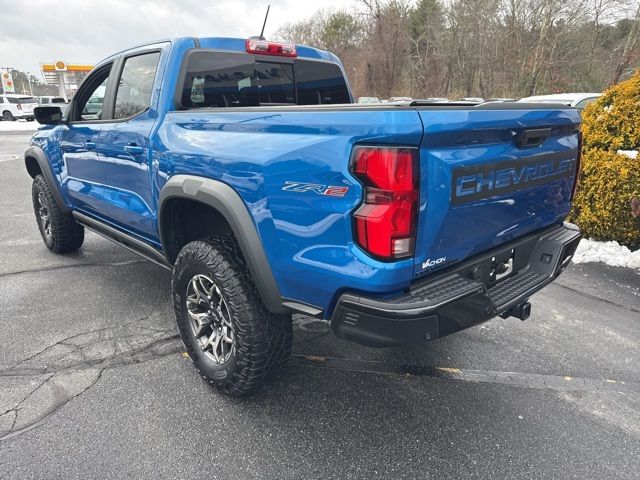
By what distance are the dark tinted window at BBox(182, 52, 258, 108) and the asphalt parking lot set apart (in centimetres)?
167

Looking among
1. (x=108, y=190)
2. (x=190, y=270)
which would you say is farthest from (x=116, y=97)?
(x=190, y=270)

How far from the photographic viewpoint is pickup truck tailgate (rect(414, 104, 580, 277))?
178 centimetres

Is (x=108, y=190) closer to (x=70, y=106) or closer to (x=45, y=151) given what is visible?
(x=70, y=106)

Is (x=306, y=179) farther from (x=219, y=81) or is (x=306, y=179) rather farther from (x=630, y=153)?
(x=630, y=153)

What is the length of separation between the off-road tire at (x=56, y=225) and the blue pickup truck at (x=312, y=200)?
1512 mm

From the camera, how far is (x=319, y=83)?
3.75 m

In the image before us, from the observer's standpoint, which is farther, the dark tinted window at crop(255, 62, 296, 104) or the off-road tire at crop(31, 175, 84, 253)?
the off-road tire at crop(31, 175, 84, 253)

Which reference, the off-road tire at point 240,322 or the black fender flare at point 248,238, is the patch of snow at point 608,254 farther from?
the black fender flare at point 248,238

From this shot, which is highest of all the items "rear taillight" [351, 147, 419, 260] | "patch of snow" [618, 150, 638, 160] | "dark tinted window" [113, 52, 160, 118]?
"dark tinted window" [113, 52, 160, 118]

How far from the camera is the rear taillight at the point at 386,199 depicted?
170cm

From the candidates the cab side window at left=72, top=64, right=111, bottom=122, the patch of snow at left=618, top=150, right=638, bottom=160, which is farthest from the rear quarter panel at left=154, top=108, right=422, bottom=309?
the patch of snow at left=618, top=150, right=638, bottom=160

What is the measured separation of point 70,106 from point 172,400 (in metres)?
2.85

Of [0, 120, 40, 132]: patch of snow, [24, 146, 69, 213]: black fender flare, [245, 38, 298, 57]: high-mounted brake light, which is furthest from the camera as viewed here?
[0, 120, 40, 132]: patch of snow

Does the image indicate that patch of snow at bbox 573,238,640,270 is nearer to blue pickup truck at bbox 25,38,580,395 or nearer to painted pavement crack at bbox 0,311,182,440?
blue pickup truck at bbox 25,38,580,395
